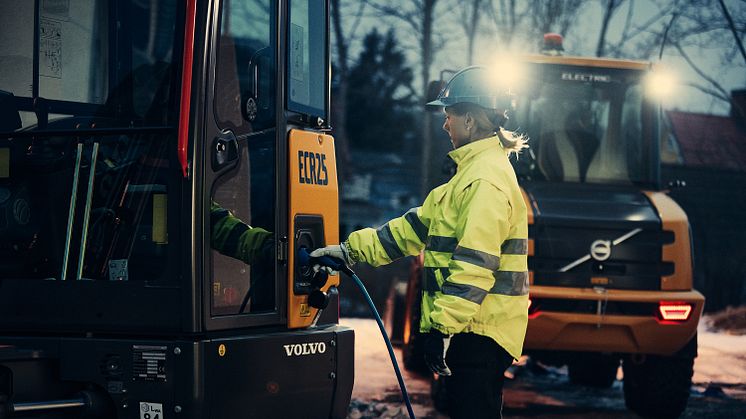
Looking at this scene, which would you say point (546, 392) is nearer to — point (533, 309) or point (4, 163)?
point (533, 309)

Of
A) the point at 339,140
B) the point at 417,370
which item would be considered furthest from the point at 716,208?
the point at 417,370

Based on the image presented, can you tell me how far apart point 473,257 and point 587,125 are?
5092 millimetres

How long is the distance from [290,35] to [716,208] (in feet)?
81.3

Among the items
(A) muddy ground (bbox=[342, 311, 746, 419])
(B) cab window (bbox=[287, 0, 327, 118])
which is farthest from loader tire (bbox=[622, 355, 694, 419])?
(B) cab window (bbox=[287, 0, 327, 118])

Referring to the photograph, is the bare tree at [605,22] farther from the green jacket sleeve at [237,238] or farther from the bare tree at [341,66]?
the green jacket sleeve at [237,238]

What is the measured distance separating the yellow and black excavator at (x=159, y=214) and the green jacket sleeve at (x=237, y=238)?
0.01m

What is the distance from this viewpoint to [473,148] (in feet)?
17.1

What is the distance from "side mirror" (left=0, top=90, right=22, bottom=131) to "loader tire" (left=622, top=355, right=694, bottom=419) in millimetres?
5305

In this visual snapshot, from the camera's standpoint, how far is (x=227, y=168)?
5.47 m

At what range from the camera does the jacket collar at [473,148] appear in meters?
5.20

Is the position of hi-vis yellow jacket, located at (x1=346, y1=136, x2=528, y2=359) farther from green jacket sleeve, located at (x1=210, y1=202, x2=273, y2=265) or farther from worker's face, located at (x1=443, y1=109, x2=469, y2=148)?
green jacket sleeve, located at (x1=210, y1=202, x2=273, y2=265)

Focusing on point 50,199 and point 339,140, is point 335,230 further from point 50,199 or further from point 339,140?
point 339,140

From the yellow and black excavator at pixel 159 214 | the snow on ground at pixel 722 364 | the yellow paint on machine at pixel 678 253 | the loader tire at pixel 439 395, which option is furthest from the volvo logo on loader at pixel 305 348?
the snow on ground at pixel 722 364

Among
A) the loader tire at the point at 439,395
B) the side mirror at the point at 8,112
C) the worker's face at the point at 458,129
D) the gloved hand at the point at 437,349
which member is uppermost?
the side mirror at the point at 8,112
